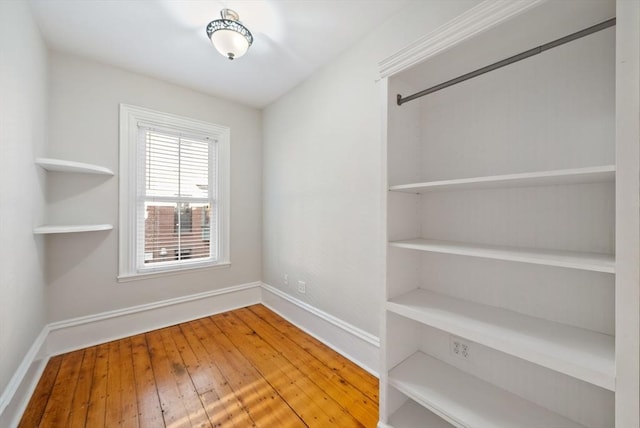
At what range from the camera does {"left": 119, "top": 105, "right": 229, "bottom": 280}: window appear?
2602 millimetres

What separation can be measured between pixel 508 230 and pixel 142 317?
10.9 feet

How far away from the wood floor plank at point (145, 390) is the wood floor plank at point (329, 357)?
1.15 metres

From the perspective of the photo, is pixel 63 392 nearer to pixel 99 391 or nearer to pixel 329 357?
pixel 99 391

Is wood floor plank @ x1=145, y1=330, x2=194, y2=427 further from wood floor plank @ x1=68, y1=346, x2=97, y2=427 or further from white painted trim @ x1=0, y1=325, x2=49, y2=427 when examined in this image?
white painted trim @ x1=0, y1=325, x2=49, y2=427

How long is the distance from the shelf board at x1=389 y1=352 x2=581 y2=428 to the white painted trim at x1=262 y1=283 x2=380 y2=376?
1.71 ft

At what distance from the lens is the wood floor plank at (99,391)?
1556 mm

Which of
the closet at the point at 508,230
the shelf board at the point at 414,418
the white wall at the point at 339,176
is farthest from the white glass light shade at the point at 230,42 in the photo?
the shelf board at the point at 414,418

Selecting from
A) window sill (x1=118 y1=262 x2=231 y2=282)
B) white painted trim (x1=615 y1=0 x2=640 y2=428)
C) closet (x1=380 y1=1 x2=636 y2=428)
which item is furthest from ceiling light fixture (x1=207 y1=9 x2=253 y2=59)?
window sill (x1=118 y1=262 x2=231 y2=282)

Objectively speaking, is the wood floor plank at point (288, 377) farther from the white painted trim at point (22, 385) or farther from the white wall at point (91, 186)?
the white painted trim at point (22, 385)

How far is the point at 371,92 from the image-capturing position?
199 centimetres

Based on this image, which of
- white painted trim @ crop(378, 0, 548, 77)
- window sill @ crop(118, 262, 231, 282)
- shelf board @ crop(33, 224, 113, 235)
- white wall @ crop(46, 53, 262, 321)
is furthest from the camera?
window sill @ crop(118, 262, 231, 282)

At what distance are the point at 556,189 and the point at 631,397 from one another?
790mm

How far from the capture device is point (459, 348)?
57.6 inches

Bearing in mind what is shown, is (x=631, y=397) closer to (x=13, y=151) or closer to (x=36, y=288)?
(x=13, y=151)
